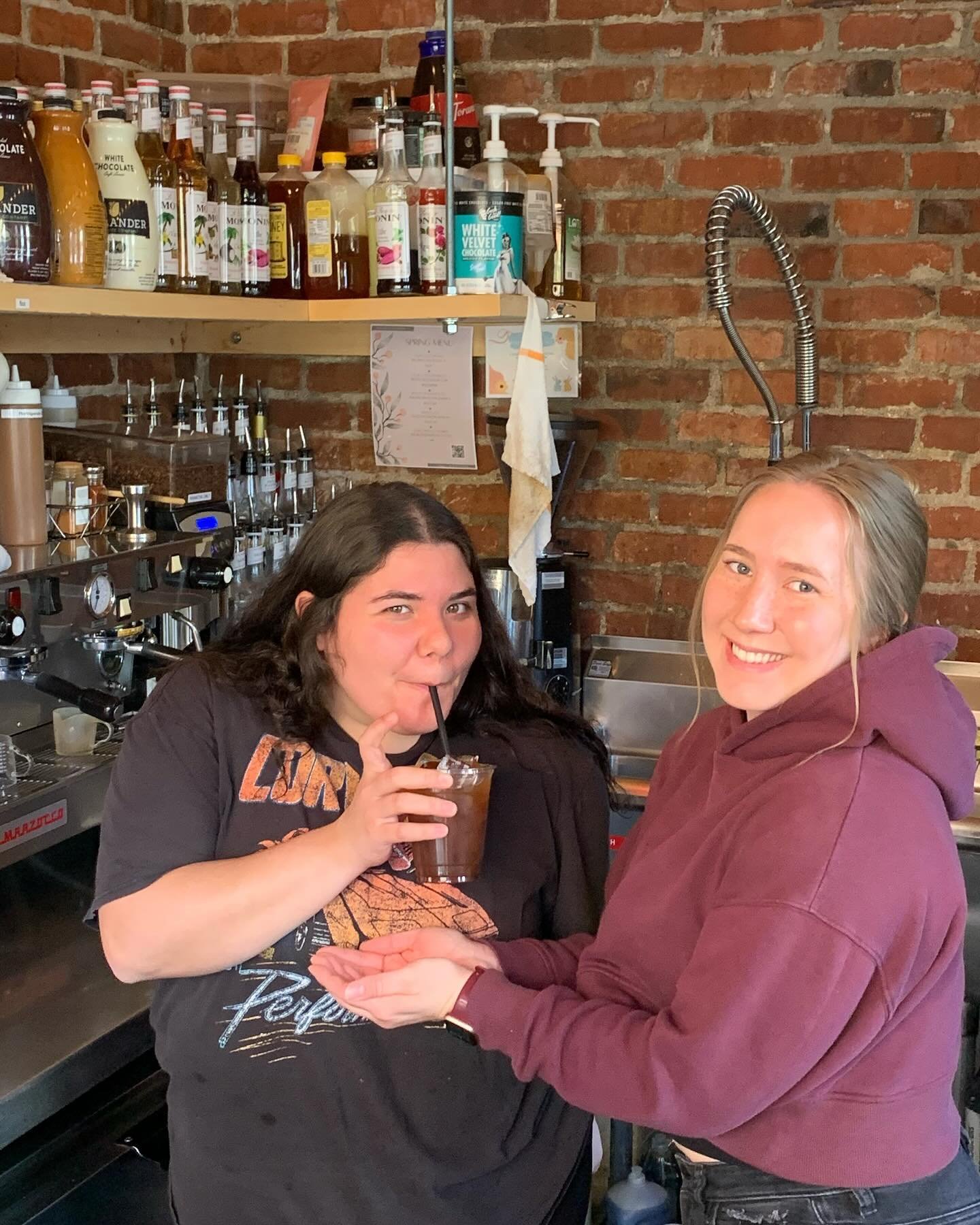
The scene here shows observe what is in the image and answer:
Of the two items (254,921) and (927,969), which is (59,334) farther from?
(927,969)

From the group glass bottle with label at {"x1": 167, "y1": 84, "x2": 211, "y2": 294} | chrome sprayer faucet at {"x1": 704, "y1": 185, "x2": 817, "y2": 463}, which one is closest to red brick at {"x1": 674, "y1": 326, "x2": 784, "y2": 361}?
chrome sprayer faucet at {"x1": 704, "y1": 185, "x2": 817, "y2": 463}

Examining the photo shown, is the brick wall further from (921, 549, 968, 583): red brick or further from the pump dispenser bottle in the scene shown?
the pump dispenser bottle

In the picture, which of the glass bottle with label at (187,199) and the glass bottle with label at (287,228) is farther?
the glass bottle with label at (287,228)

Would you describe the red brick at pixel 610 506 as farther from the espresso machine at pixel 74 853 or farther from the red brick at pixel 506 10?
the red brick at pixel 506 10

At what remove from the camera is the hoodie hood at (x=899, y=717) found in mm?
1034

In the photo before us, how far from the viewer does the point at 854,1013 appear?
1006mm

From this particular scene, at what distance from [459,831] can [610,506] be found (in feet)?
4.20

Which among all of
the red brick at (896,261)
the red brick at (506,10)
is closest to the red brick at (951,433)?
the red brick at (896,261)

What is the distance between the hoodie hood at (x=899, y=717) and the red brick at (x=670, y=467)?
1.31 meters

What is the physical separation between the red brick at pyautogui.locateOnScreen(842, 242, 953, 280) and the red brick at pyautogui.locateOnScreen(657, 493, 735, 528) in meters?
0.44

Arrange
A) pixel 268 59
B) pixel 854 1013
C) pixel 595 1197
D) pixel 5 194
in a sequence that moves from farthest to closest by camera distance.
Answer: pixel 268 59, pixel 595 1197, pixel 5 194, pixel 854 1013

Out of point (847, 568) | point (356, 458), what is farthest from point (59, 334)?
point (847, 568)

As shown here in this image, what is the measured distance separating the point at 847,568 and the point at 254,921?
631 millimetres

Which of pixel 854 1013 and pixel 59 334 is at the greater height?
pixel 59 334
